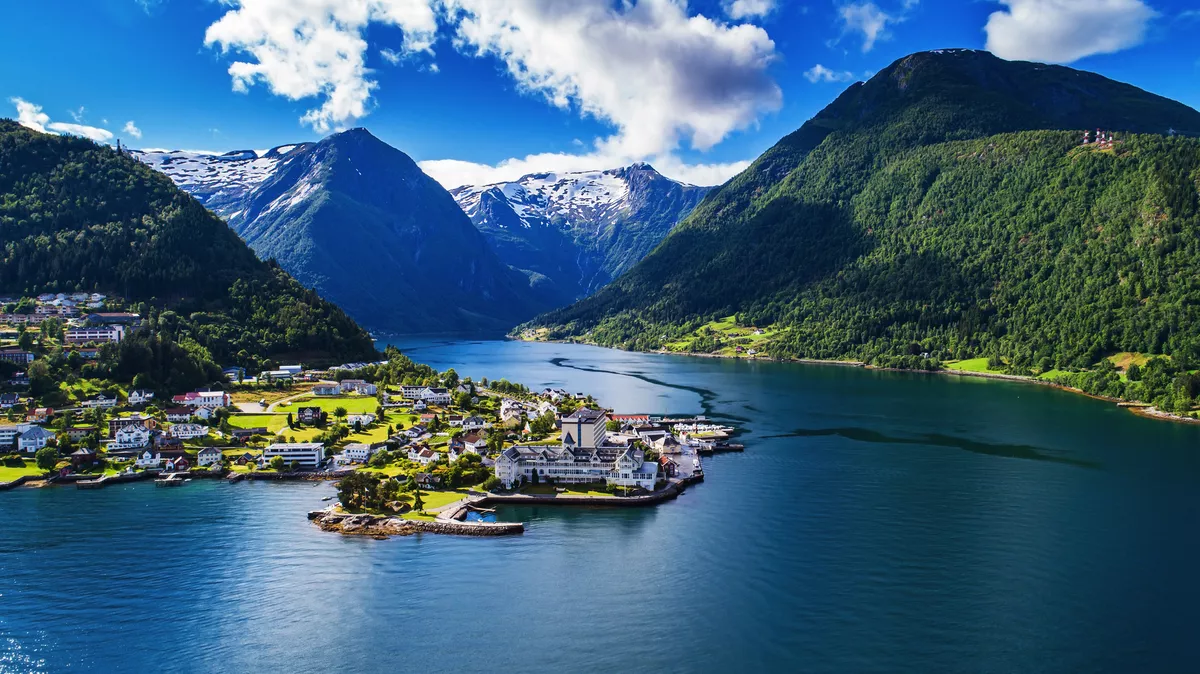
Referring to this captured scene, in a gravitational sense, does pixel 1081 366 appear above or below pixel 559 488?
above

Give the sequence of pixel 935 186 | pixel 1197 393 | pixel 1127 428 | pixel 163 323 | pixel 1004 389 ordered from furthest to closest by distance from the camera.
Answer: pixel 935 186, pixel 1004 389, pixel 163 323, pixel 1197 393, pixel 1127 428

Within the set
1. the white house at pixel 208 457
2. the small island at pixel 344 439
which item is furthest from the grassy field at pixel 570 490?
the white house at pixel 208 457

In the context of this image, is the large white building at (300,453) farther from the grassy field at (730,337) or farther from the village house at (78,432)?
the grassy field at (730,337)

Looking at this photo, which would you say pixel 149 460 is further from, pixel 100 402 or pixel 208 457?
pixel 100 402

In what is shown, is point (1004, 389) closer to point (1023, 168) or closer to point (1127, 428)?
point (1127, 428)

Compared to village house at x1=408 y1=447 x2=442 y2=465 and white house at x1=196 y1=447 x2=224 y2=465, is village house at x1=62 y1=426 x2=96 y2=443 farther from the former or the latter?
village house at x1=408 y1=447 x2=442 y2=465

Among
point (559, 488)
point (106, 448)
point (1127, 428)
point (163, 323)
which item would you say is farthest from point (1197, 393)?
point (163, 323)

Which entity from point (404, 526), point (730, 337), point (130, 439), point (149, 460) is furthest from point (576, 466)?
point (730, 337)
